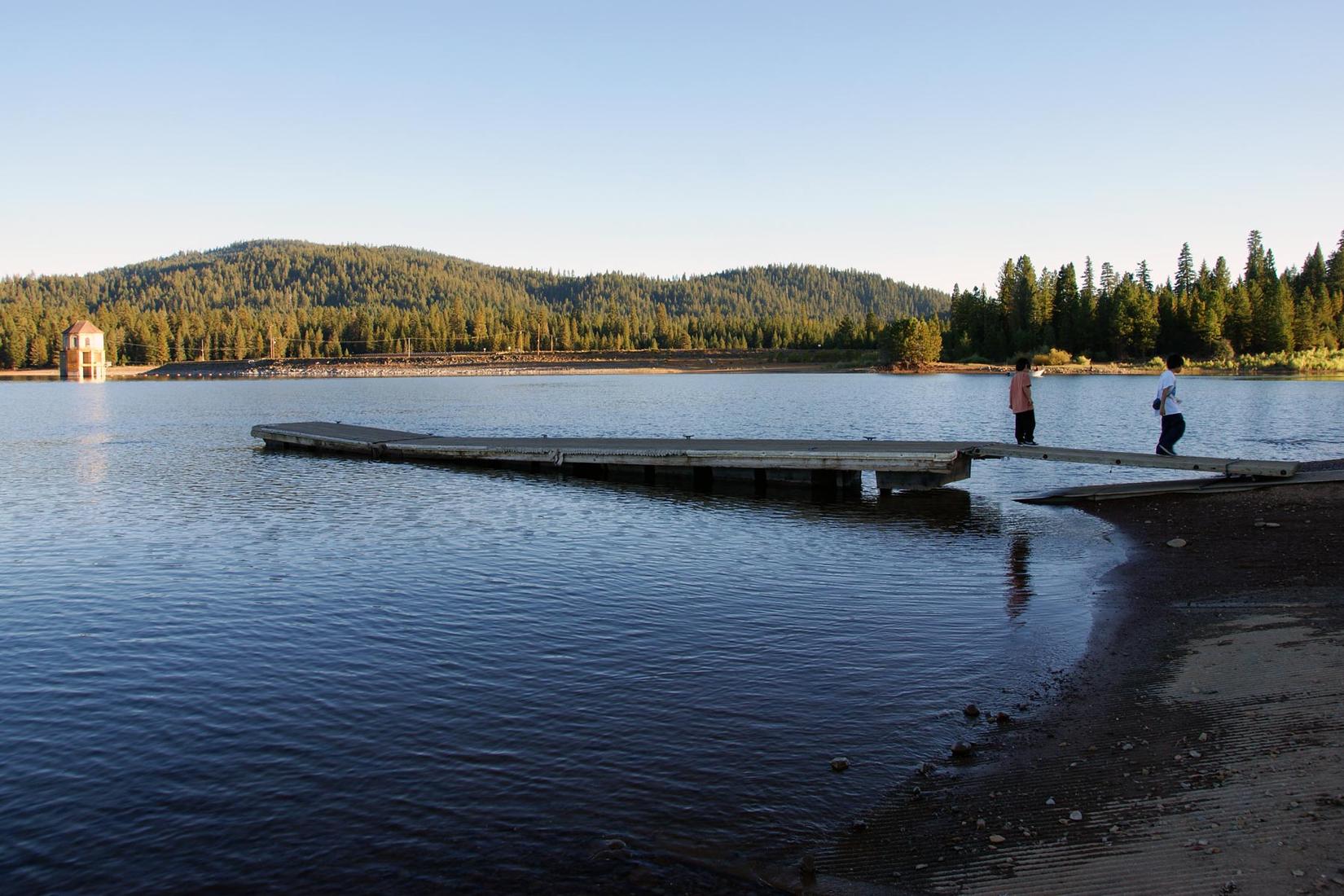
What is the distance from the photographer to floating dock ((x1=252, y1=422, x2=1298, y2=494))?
22016mm

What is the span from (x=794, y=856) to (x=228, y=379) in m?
194

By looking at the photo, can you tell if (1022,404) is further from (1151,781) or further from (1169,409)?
(1151,781)

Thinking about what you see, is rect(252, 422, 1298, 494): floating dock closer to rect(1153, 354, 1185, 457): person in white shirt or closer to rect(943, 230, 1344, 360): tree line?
rect(1153, 354, 1185, 457): person in white shirt

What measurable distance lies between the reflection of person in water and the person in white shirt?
5.16 metres

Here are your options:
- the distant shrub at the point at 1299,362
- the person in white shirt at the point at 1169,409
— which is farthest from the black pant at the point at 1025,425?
the distant shrub at the point at 1299,362

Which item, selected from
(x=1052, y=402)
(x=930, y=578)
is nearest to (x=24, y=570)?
(x=930, y=578)

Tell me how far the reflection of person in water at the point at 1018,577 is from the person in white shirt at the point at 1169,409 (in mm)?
5158

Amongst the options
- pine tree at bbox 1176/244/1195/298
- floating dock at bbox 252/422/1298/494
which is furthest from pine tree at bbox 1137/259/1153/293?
floating dock at bbox 252/422/1298/494

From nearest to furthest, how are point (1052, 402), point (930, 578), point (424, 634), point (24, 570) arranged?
1. point (424, 634)
2. point (930, 578)
3. point (24, 570)
4. point (1052, 402)

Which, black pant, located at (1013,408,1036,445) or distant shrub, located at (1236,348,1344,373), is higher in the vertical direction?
distant shrub, located at (1236,348,1344,373)

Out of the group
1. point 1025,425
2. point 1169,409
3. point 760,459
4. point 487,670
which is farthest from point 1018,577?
point 760,459

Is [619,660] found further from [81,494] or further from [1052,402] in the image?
[1052,402]

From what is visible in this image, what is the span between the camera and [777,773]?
324 inches

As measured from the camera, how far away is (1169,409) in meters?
21.8
